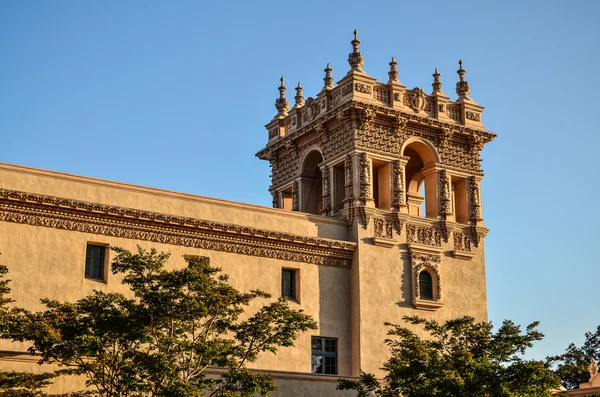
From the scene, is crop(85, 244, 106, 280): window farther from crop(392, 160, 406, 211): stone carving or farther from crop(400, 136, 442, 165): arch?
crop(400, 136, 442, 165): arch

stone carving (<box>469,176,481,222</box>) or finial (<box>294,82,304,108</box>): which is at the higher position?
finial (<box>294,82,304,108</box>)

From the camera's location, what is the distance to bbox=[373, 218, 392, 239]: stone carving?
3972cm

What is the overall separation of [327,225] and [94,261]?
1021 centimetres

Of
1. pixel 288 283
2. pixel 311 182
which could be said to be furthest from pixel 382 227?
pixel 311 182

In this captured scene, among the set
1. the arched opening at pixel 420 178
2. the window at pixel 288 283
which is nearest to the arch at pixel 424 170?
the arched opening at pixel 420 178

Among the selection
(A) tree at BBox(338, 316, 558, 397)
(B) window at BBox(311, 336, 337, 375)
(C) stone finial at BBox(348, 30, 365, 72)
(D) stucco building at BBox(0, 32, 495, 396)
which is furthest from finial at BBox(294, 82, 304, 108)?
(A) tree at BBox(338, 316, 558, 397)

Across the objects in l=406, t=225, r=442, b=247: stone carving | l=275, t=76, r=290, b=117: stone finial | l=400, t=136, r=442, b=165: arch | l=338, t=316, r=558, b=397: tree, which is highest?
l=275, t=76, r=290, b=117: stone finial

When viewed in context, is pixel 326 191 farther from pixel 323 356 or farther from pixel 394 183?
pixel 323 356

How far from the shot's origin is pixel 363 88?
40.8 m

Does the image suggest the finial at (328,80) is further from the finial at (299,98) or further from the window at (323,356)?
the window at (323,356)

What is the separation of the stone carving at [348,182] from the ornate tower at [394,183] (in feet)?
0.17

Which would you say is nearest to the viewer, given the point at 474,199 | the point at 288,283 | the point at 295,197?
the point at 288,283

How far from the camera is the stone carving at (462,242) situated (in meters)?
42.0

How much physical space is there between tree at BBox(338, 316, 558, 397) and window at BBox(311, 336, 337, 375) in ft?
18.2
